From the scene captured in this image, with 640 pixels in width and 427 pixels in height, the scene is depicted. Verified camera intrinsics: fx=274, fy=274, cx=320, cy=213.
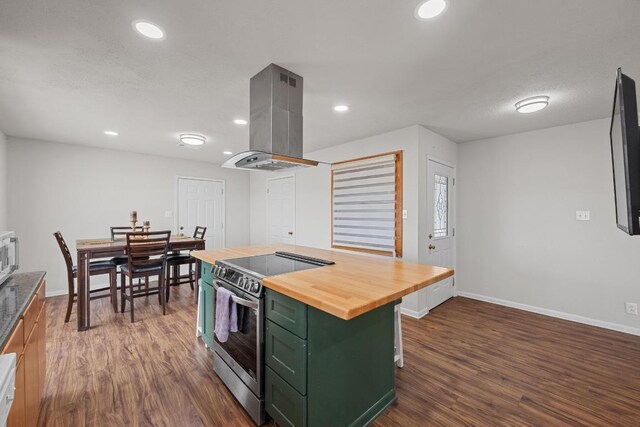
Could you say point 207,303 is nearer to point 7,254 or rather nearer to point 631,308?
point 7,254

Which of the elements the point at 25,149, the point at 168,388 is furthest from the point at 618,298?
the point at 25,149

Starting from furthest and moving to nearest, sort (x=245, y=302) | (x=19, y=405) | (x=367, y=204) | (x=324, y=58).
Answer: (x=367, y=204) < (x=324, y=58) < (x=245, y=302) < (x=19, y=405)

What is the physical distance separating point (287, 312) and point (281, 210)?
4.18m

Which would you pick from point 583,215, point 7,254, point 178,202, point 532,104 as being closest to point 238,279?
point 7,254

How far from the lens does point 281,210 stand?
221 inches

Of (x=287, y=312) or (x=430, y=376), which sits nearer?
(x=287, y=312)

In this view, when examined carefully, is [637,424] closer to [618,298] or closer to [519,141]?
[618,298]

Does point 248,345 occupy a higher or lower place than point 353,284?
lower

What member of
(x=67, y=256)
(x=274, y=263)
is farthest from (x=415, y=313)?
(x=67, y=256)

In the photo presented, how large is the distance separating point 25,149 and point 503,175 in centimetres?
703

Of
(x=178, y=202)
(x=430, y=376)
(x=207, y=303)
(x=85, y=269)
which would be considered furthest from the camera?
(x=178, y=202)

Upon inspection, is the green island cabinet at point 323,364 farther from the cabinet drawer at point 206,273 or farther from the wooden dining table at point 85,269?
the wooden dining table at point 85,269

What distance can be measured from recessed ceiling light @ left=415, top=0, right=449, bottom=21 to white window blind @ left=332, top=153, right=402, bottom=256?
7.00ft

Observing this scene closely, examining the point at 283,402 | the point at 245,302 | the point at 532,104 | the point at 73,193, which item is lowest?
the point at 283,402
